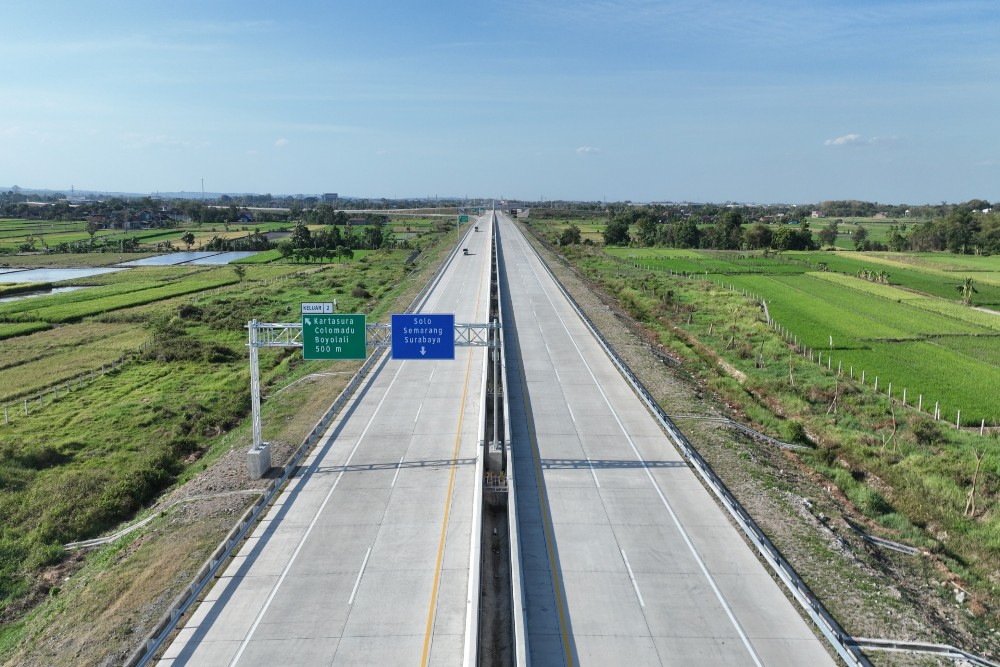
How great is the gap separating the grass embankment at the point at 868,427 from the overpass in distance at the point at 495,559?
706cm

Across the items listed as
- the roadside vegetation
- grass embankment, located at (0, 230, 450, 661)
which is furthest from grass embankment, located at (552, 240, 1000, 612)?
grass embankment, located at (0, 230, 450, 661)

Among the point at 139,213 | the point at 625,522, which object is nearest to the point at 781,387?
the point at 625,522

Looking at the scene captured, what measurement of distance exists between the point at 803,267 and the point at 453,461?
84.3m

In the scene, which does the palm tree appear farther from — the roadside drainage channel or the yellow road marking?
the roadside drainage channel

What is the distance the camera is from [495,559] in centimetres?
1911

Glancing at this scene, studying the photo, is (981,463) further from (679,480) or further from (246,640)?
(246,640)

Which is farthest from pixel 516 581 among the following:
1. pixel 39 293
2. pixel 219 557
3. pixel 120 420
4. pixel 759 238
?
pixel 759 238

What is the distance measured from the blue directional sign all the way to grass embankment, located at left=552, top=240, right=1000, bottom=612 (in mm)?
16571

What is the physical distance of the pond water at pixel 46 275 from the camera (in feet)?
283

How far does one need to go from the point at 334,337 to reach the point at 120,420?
1569 cm

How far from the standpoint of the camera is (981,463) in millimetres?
25531

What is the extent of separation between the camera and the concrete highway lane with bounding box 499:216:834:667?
49.3 ft

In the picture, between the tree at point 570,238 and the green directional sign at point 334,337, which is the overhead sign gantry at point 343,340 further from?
the tree at point 570,238

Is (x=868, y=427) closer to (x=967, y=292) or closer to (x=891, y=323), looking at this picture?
(x=891, y=323)
